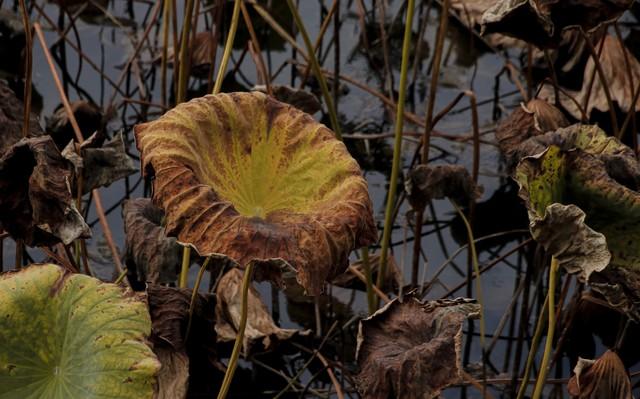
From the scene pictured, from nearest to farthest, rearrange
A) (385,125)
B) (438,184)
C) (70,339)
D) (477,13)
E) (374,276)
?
(70,339) → (438,184) → (374,276) → (477,13) → (385,125)

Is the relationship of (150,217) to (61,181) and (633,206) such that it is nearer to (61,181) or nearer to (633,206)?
(61,181)

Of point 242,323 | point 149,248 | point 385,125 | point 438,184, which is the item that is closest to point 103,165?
point 149,248

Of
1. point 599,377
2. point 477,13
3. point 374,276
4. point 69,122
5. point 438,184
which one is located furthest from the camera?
point 477,13

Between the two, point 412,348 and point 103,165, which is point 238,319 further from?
point 412,348

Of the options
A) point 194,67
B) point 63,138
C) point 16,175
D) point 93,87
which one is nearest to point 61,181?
point 16,175

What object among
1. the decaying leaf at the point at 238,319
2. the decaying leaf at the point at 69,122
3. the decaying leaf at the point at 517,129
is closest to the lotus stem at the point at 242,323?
the decaying leaf at the point at 238,319

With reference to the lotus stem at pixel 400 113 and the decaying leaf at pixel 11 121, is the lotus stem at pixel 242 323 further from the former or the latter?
the decaying leaf at pixel 11 121
